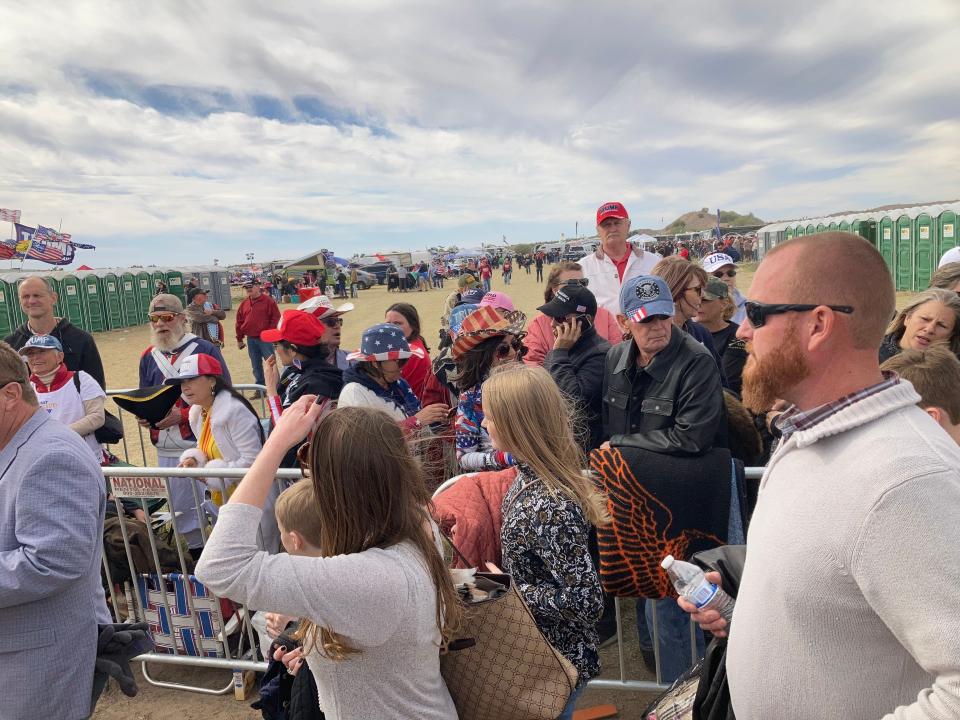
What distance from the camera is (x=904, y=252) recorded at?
21203 mm

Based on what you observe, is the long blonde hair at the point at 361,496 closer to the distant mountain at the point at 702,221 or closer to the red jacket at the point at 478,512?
the red jacket at the point at 478,512

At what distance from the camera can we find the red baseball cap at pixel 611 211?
5.40m

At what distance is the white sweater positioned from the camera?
41.3 inches

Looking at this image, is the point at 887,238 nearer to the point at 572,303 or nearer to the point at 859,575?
the point at 572,303

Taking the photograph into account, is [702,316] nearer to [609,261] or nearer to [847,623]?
[609,261]

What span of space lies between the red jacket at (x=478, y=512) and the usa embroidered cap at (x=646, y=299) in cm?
102

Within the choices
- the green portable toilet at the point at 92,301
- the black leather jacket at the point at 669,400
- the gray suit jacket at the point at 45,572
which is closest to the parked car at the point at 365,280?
the green portable toilet at the point at 92,301

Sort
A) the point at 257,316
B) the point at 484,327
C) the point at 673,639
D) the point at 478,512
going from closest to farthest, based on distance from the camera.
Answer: the point at 478,512 → the point at 673,639 → the point at 484,327 → the point at 257,316

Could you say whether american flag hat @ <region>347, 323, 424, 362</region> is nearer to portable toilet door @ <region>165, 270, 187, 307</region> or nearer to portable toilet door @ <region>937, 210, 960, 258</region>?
portable toilet door @ <region>937, 210, 960, 258</region>

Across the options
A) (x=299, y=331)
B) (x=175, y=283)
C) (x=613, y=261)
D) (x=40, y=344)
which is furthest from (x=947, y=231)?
(x=175, y=283)

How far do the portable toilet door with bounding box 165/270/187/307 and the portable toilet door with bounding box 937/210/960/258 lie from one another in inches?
1144

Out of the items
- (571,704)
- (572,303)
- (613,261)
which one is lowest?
(571,704)

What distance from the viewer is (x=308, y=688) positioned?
1985 millimetres

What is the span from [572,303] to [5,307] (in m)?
23.2
